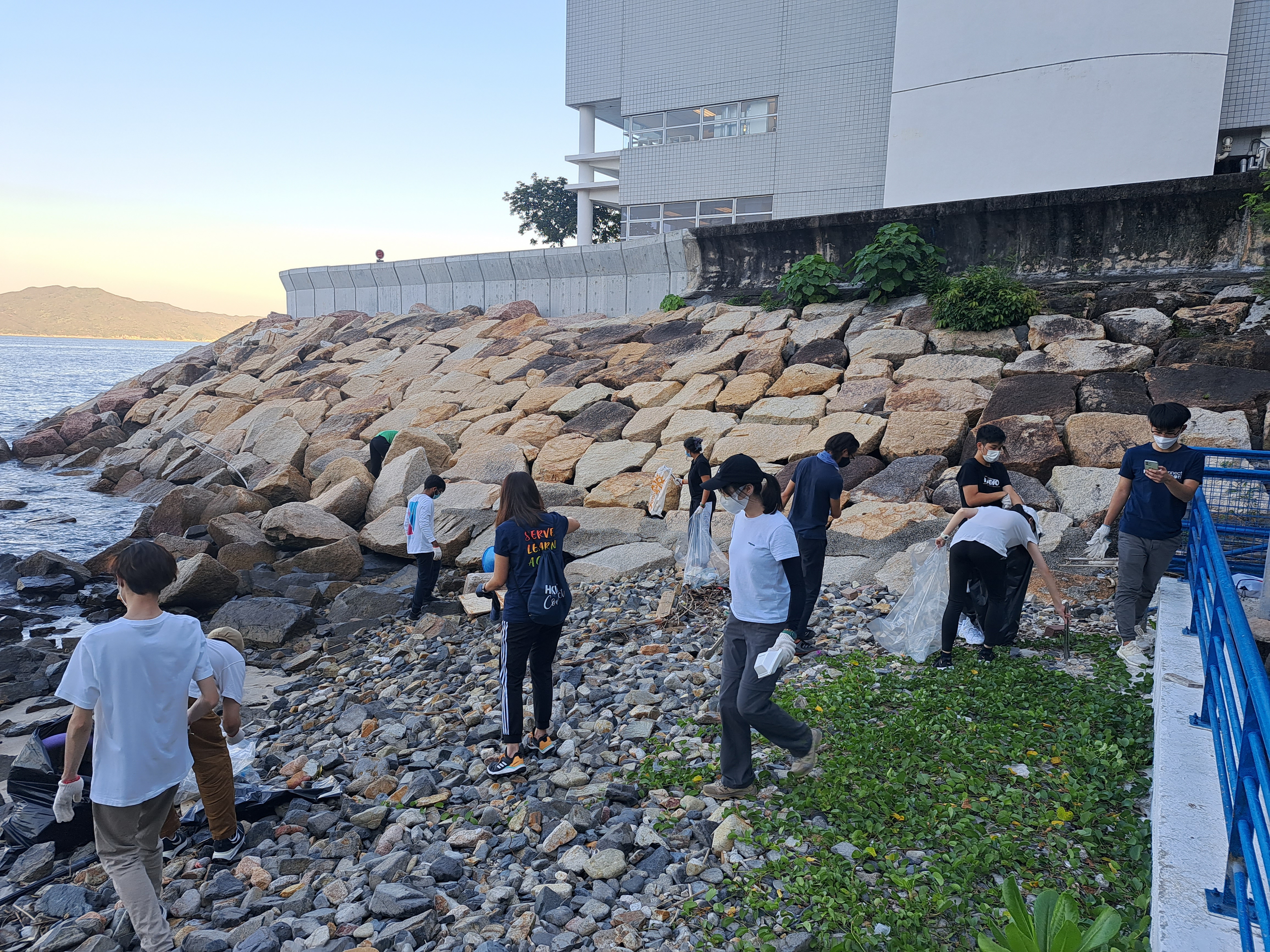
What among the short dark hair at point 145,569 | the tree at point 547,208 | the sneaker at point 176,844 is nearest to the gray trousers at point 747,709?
the short dark hair at point 145,569

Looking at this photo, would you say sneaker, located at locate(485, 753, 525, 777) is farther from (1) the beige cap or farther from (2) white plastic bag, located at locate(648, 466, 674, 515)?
(2) white plastic bag, located at locate(648, 466, 674, 515)

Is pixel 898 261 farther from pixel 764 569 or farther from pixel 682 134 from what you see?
pixel 682 134

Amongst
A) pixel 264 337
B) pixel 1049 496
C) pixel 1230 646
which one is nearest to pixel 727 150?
pixel 264 337

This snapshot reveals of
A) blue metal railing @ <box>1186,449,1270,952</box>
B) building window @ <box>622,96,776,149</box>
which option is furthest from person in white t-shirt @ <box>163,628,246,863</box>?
building window @ <box>622,96,776,149</box>

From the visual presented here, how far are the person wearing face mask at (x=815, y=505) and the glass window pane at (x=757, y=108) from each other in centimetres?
1867

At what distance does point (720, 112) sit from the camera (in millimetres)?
22859

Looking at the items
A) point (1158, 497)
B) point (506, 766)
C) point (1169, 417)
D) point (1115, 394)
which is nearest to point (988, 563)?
point (1158, 497)

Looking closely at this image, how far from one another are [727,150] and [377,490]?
15.6 m

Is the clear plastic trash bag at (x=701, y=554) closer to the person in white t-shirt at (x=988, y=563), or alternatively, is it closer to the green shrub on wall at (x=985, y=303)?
the person in white t-shirt at (x=988, y=563)

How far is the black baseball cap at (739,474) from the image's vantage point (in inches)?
155

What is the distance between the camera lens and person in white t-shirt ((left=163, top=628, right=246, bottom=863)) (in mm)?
3725

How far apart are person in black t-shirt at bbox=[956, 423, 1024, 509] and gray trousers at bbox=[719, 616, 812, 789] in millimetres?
2283

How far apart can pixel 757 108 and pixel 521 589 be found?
2096 centimetres

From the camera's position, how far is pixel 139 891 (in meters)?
3.41
